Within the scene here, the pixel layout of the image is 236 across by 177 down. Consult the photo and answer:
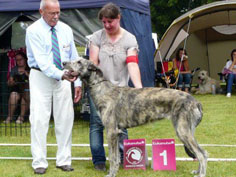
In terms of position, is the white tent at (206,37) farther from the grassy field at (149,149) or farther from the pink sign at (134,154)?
the pink sign at (134,154)

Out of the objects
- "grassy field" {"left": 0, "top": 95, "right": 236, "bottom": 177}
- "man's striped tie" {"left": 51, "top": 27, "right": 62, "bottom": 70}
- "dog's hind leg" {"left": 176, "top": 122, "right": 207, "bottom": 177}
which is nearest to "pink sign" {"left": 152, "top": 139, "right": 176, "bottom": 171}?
"grassy field" {"left": 0, "top": 95, "right": 236, "bottom": 177}

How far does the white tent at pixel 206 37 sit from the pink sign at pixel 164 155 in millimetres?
8187

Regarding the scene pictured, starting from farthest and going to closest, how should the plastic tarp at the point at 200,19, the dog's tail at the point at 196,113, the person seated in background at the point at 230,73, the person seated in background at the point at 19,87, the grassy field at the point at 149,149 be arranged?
the person seated in background at the point at 230,73
the plastic tarp at the point at 200,19
the person seated in background at the point at 19,87
the grassy field at the point at 149,149
the dog's tail at the point at 196,113

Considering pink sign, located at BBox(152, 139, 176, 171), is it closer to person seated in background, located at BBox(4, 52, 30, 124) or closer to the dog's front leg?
the dog's front leg

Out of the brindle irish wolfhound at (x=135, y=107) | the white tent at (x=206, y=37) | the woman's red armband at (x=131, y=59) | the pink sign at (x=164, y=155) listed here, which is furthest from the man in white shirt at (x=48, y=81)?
the white tent at (x=206, y=37)

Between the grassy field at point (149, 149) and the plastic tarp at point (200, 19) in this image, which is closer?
the grassy field at point (149, 149)

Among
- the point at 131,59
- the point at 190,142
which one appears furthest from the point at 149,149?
the point at 131,59

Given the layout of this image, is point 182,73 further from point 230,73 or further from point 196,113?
point 196,113

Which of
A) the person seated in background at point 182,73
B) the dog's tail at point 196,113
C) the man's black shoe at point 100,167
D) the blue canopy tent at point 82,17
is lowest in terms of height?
the man's black shoe at point 100,167

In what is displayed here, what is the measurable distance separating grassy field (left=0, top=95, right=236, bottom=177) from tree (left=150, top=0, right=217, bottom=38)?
22.7 metres

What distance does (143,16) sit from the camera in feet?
31.4

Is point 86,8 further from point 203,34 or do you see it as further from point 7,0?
point 203,34

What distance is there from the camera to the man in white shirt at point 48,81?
15.5 ft

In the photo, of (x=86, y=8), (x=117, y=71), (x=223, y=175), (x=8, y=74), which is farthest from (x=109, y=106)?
(x=8, y=74)
